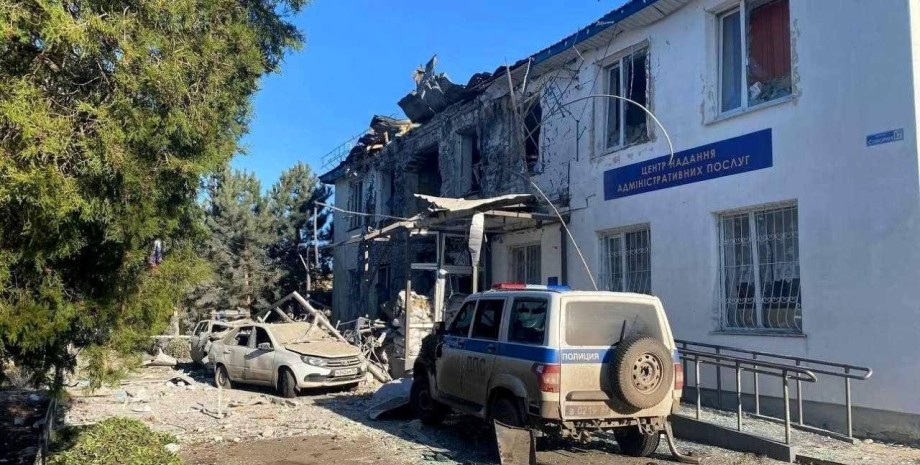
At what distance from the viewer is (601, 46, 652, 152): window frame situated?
1204 centimetres

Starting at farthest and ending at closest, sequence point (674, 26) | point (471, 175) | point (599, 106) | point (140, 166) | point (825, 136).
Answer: point (471, 175) → point (599, 106) → point (674, 26) → point (825, 136) → point (140, 166)

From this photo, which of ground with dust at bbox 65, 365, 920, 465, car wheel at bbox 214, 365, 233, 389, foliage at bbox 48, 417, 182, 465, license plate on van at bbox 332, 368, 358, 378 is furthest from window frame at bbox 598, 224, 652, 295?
car wheel at bbox 214, 365, 233, 389

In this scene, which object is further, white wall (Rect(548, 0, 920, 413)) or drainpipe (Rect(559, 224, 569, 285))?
drainpipe (Rect(559, 224, 569, 285))

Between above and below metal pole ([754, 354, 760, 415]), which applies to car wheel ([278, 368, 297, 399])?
below

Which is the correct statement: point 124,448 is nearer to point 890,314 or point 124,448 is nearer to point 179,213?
point 179,213

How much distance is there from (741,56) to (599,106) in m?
2.96

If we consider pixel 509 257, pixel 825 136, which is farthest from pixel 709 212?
pixel 509 257

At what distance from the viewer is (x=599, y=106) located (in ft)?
42.9

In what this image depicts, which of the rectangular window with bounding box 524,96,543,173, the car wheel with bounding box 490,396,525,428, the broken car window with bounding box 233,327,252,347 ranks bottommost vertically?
the car wheel with bounding box 490,396,525,428

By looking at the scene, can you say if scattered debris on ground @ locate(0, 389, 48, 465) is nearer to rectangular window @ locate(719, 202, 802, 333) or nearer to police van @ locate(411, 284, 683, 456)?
police van @ locate(411, 284, 683, 456)

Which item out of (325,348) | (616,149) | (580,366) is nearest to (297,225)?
(325,348)

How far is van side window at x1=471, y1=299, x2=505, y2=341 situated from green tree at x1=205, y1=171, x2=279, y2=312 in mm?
21017

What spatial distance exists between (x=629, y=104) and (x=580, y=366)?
22.6ft

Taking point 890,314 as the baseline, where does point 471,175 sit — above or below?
above
